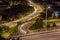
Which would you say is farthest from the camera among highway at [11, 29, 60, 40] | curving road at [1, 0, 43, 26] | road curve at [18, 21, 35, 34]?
curving road at [1, 0, 43, 26]

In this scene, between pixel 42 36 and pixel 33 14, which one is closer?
pixel 42 36

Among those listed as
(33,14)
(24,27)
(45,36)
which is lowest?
(45,36)

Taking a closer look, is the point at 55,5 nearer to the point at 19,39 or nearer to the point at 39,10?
the point at 39,10

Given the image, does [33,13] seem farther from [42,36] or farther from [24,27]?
[42,36]

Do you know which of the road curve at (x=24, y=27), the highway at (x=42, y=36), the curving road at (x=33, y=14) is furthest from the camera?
the curving road at (x=33, y=14)

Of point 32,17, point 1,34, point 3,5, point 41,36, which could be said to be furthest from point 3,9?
point 41,36

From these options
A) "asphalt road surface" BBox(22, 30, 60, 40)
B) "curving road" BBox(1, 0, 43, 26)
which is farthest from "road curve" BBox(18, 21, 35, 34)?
"curving road" BBox(1, 0, 43, 26)

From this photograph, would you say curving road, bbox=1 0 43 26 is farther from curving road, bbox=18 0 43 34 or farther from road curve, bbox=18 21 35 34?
road curve, bbox=18 21 35 34

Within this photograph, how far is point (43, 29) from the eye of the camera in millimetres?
34312

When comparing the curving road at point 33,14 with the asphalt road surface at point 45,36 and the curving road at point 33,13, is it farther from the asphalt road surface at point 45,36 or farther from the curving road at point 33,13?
the asphalt road surface at point 45,36

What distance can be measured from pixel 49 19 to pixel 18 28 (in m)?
8.87

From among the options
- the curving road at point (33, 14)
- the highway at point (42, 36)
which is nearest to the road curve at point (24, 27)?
the curving road at point (33, 14)

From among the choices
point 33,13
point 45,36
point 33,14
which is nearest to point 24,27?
point 45,36

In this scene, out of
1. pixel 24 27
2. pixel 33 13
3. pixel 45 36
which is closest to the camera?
pixel 45 36
